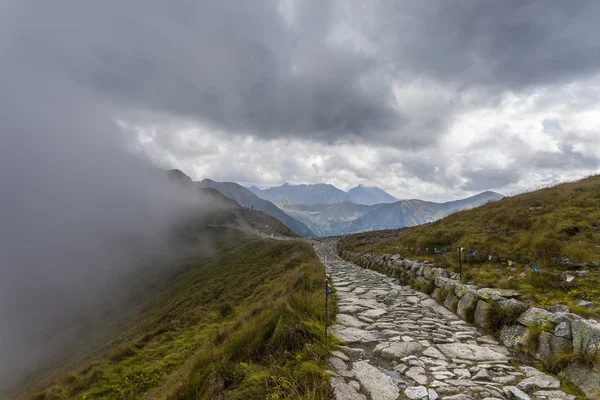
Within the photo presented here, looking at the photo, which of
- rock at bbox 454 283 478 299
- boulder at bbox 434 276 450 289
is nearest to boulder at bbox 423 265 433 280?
boulder at bbox 434 276 450 289

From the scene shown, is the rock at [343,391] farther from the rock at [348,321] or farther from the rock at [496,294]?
the rock at [496,294]

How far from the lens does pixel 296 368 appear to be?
4.62 meters

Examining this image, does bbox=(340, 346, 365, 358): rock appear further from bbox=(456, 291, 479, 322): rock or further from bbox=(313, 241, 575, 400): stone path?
bbox=(456, 291, 479, 322): rock

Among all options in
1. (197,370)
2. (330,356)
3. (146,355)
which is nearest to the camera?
(330,356)

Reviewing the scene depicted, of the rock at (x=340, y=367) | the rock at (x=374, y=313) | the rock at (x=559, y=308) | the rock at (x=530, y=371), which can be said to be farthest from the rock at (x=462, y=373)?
the rock at (x=374, y=313)

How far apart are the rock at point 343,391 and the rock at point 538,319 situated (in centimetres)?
421

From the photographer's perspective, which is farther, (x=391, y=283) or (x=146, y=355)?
(x=146, y=355)

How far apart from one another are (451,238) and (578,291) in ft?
35.2

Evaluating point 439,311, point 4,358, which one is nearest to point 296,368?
point 439,311

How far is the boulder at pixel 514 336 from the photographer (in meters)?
5.71

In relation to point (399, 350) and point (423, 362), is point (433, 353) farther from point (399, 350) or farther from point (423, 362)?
point (399, 350)

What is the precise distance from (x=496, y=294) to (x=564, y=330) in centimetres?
237

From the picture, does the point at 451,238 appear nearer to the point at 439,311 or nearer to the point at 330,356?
the point at 439,311

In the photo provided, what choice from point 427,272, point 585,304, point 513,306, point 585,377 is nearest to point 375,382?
point 585,377
